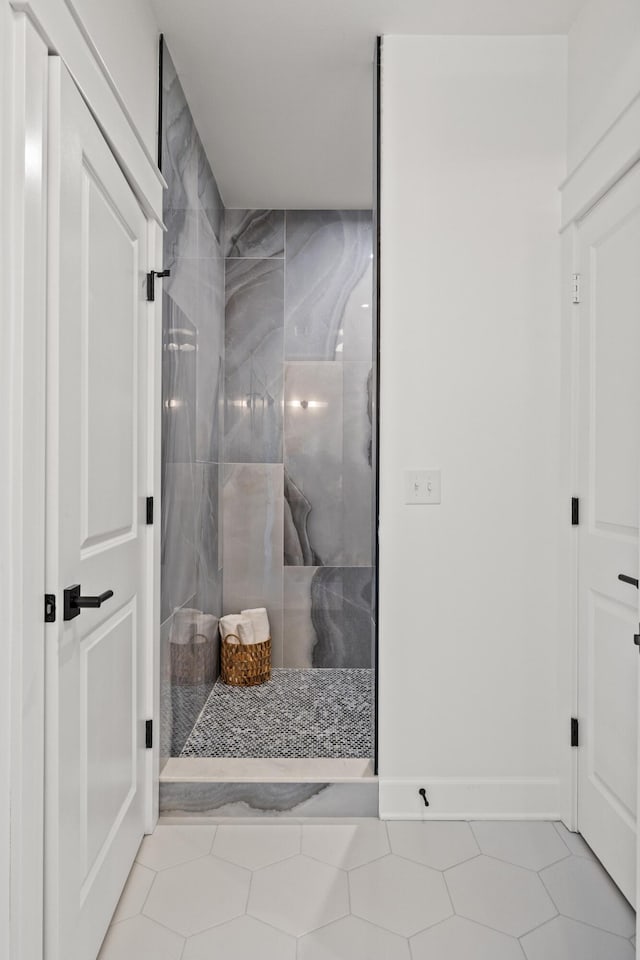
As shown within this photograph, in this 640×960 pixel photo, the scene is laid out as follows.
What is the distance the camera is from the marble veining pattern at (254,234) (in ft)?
11.6

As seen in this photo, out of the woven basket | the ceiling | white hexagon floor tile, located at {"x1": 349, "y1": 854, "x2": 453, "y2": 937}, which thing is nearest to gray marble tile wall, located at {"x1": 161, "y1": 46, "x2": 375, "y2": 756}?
the woven basket

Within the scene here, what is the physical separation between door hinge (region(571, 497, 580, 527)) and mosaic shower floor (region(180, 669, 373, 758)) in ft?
3.61

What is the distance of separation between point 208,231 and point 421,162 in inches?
48.0

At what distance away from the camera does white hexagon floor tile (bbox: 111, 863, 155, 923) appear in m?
1.67

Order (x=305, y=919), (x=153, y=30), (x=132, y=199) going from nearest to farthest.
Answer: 1. (x=305, y=919)
2. (x=132, y=199)
3. (x=153, y=30)

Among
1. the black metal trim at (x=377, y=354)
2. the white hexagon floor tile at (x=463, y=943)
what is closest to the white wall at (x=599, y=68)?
the black metal trim at (x=377, y=354)

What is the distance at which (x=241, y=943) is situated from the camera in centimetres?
157

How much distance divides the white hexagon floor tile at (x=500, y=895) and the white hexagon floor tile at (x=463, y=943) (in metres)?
0.03

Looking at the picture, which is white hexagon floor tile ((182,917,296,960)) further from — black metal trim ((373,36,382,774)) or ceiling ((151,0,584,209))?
ceiling ((151,0,584,209))

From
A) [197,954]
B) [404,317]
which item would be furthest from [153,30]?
[197,954]

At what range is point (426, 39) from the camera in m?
2.13

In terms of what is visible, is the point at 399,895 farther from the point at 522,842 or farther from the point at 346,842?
the point at 522,842

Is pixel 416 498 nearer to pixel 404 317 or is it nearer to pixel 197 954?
pixel 404 317

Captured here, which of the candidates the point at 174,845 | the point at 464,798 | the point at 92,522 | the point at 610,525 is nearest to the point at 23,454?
→ the point at 92,522
